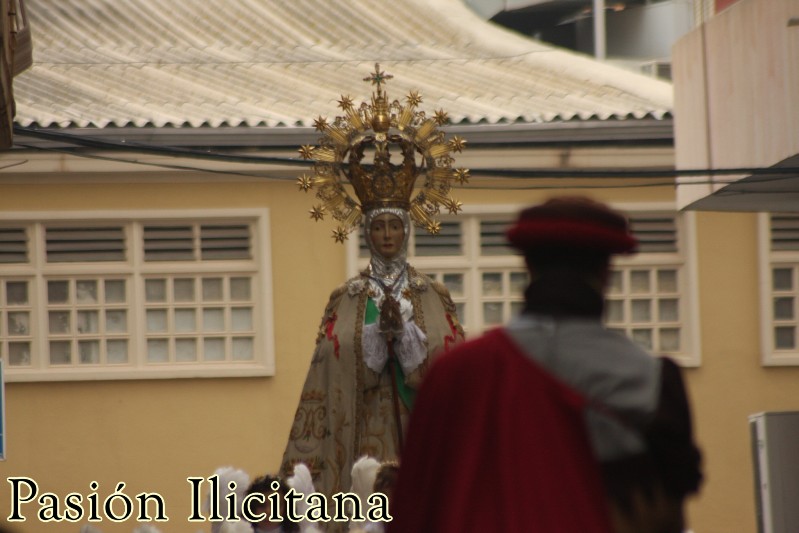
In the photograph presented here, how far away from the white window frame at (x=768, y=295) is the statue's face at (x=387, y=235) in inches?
216

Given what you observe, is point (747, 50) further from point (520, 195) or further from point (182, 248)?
point (182, 248)

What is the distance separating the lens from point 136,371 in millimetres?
13859

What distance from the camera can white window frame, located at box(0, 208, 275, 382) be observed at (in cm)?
1381

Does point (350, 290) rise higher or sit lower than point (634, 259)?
lower

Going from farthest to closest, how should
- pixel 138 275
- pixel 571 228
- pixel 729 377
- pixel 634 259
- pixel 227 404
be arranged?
pixel 634 259 < pixel 729 377 < pixel 138 275 < pixel 227 404 < pixel 571 228

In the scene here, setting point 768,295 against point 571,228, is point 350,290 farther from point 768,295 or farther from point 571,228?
point 571,228

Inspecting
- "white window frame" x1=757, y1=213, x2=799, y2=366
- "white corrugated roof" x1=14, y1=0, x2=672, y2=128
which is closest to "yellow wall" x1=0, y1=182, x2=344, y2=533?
"white corrugated roof" x1=14, y1=0, x2=672, y2=128

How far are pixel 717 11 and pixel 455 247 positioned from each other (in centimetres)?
284

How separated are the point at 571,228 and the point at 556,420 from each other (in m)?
0.44

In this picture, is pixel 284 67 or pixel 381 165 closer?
pixel 381 165

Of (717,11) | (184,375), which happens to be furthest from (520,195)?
(184,375)

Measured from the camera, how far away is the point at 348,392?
31.3 feet

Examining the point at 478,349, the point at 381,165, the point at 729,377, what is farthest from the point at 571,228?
the point at 729,377

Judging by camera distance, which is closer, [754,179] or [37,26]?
[754,179]
